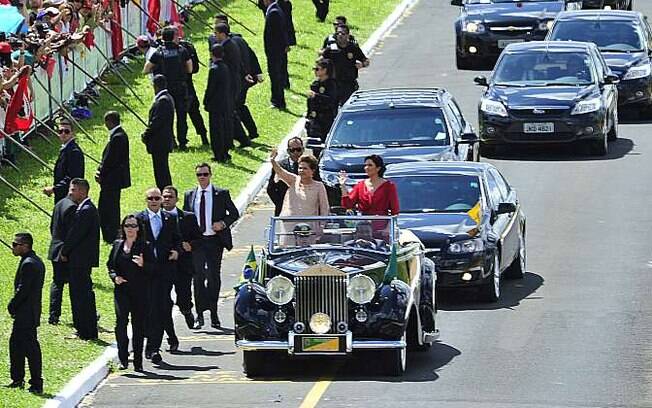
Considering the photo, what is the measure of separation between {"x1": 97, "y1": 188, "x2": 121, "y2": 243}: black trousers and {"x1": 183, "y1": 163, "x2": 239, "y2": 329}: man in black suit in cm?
289

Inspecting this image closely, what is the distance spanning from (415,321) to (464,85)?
18719 millimetres

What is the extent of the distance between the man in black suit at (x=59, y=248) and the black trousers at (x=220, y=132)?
9232 mm

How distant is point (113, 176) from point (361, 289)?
6635mm

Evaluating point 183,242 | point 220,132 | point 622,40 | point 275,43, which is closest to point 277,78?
point 275,43

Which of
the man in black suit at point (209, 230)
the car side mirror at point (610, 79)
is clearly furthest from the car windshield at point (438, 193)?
the car side mirror at point (610, 79)

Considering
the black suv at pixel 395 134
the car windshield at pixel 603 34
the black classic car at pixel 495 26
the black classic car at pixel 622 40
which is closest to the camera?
the black suv at pixel 395 134

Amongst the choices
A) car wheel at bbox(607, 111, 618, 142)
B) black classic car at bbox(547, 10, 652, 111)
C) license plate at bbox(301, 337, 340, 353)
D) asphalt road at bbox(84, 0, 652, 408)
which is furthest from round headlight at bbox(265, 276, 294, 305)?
black classic car at bbox(547, 10, 652, 111)

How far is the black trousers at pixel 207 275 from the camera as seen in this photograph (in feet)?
65.4

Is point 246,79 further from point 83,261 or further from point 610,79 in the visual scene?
point 83,261

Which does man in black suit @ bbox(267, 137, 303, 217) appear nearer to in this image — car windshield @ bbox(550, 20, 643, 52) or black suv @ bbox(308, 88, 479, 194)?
black suv @ bbox(308, 88, 479, 194)

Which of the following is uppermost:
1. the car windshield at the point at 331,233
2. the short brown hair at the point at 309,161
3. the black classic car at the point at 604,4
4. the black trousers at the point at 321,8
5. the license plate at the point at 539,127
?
the short brown hair at the point at 309,161

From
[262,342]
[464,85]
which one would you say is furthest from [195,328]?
[464,85]

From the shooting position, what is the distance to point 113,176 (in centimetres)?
2277

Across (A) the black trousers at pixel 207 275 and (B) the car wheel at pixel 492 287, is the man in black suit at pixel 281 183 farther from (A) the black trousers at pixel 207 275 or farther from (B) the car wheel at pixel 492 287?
(B) the car wheel at pixel 492 287
